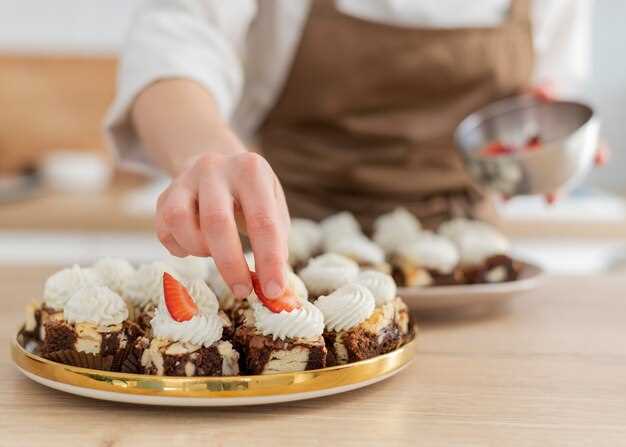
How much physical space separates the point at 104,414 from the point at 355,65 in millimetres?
854

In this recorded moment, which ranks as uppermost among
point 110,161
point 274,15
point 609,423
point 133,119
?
point 274,15

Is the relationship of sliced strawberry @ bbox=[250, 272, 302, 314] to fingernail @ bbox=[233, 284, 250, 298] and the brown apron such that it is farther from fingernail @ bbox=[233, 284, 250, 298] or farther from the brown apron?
the brown apron

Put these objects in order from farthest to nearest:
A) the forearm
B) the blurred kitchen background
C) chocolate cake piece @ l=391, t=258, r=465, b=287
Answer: the blurred kitchen background, chocolate cake piece @ l=391, t=258, r=465, b=287, the forearm

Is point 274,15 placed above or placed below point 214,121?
above

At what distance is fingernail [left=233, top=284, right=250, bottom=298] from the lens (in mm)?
699

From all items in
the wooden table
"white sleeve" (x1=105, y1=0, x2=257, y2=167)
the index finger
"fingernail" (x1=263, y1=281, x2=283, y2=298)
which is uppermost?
"white sleeve" (x1=105, y1=0, x2=257, y2=167)

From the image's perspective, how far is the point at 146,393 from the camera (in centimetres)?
Answer: 66

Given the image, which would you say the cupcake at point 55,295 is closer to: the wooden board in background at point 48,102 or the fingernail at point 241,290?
the fingernail at point 241,290

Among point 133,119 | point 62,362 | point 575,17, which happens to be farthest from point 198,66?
point 575,17

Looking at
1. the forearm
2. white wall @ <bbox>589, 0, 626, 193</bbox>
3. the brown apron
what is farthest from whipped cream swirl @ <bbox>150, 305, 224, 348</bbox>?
white wall @ <bbox>589, 0, 626, 193</bbox>

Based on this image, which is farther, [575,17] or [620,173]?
[620,173]

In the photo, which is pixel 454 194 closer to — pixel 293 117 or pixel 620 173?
pixel 293 117

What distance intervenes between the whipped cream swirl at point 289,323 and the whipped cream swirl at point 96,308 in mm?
117

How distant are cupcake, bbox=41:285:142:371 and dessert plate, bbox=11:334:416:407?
19 millimetres
